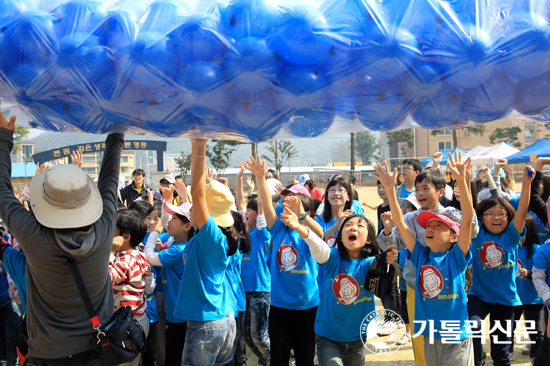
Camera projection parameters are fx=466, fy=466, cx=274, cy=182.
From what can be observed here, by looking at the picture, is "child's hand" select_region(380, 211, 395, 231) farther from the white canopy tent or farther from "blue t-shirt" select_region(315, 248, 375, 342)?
the white canopy tent

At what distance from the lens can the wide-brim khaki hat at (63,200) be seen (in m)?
A: 1.94

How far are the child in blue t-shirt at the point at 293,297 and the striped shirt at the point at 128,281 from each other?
94 centimetres

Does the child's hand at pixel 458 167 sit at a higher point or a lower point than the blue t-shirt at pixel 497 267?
higher

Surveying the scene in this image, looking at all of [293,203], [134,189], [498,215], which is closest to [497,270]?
[498,215]

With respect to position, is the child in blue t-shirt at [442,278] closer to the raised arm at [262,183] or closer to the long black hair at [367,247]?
the long black hair at [367,247]

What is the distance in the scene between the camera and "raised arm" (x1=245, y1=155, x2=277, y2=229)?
9.73 ft

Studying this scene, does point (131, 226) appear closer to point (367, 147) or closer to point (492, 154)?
point (492, 154)

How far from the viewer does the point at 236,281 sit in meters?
3.33

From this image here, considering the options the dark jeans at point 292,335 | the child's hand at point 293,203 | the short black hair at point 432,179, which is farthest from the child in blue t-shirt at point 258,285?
the short black hair at point 432,179

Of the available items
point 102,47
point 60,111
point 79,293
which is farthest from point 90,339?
point 102,47

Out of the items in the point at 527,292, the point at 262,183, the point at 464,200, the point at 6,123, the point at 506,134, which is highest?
the point at 506,134

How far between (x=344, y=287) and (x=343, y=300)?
0.26 feet

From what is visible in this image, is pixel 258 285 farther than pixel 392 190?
Yes

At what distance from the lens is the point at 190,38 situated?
1.90 m
